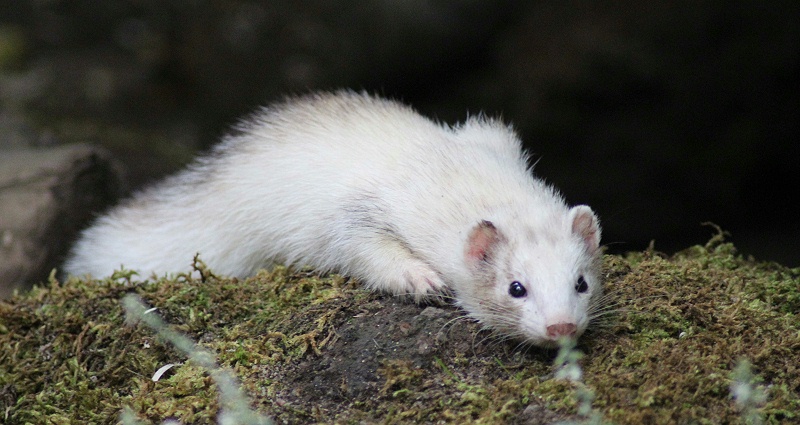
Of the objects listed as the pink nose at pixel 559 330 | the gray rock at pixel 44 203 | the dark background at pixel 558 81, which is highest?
the dark background at pixel 558 81

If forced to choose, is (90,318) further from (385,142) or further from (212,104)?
(212,104)

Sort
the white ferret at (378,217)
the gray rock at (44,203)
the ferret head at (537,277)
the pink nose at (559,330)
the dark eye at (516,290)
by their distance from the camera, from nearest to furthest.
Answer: the pink nose at (559,330)
the ferret head at (537,277)
the dark eye at (516,290)
the white ferret at (378,217)
the gray rock at (44,203)

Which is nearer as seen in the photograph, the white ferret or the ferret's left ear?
the white ferret

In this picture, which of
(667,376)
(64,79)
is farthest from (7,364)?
(64,79)

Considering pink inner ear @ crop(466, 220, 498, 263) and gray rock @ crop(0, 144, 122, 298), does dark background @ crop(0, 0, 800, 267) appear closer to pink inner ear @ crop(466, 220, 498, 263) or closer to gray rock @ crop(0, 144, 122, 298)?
gray rock @ crop(0, 144, 122, 298)

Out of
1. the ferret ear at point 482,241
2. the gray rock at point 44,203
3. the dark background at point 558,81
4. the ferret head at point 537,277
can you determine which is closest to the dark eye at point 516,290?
the ferret head at point 537,277

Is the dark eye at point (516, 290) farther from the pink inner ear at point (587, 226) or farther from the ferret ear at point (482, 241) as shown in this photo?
the pink inner ear at point (587, 226)

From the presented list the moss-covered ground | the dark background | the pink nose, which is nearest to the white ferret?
the pink nose
